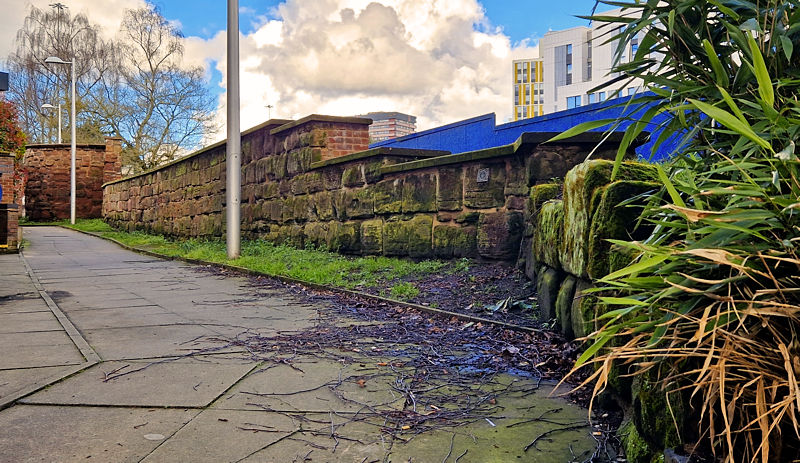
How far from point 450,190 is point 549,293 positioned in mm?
2505

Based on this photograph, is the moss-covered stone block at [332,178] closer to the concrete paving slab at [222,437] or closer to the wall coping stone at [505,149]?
the wall coping stone at [505,149]

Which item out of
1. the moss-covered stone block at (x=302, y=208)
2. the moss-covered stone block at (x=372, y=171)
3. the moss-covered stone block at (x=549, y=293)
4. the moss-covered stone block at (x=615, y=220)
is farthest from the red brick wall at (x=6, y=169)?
the moss-covered stone block at (x=615, y=220)

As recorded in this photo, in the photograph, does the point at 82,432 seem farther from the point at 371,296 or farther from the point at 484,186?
the point at 484,186

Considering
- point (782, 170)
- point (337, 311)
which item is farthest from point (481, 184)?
point (782, 170)

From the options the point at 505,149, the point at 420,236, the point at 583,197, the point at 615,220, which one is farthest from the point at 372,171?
the point at 615,220

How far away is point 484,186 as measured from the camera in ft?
17.9

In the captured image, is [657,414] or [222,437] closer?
[657,414]

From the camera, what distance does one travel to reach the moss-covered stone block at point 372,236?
22.2ft

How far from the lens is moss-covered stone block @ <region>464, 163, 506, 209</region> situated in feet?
17.5

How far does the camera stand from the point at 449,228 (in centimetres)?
582

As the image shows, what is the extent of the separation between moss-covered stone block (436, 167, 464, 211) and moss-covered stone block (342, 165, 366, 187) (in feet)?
4.85

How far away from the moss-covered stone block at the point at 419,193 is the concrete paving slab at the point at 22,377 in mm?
3849

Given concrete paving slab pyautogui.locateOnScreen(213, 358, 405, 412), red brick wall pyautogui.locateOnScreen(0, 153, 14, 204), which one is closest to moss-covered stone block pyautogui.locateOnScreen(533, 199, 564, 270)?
concrete paving slab pyautogui.locateOnScreen(213, 358, 405, 412)

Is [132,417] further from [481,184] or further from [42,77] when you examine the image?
[42,77]
